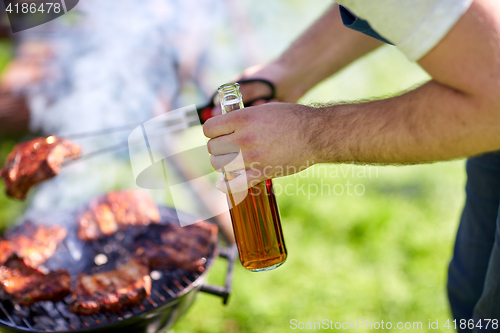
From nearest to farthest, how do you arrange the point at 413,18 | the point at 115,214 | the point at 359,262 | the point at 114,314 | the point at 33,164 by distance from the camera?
the point at 413,18, the point at 114,314, the point at 33,164, the point at 115,214, the point at 359,262

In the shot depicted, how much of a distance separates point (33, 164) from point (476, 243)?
239 cm

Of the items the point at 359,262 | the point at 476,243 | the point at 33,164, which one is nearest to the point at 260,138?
the point at 33,164

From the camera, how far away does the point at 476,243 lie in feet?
6.86

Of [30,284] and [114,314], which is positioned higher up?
[30,284]

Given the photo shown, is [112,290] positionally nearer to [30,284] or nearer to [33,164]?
[30,284]

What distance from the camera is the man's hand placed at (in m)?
1.28

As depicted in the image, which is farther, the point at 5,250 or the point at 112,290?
the point at 5,250

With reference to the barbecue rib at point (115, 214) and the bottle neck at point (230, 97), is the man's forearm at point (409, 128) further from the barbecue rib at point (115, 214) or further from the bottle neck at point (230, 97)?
the barbecue rib at point (115, 214)

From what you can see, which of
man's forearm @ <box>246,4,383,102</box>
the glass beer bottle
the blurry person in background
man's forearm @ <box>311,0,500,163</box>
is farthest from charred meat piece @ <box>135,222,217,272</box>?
man's forearm @ <box>311,0,500,163</box>

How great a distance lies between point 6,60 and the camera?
15.1 feet

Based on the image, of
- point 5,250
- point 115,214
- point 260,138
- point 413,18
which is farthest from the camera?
point 115,214

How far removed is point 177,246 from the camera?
201cm

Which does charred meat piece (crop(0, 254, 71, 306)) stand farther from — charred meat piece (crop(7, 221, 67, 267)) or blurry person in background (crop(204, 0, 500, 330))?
blurry person in background (crop(204, 0, 500, 330))

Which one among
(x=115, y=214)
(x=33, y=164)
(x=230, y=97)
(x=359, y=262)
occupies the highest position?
(x=230, y=97)
